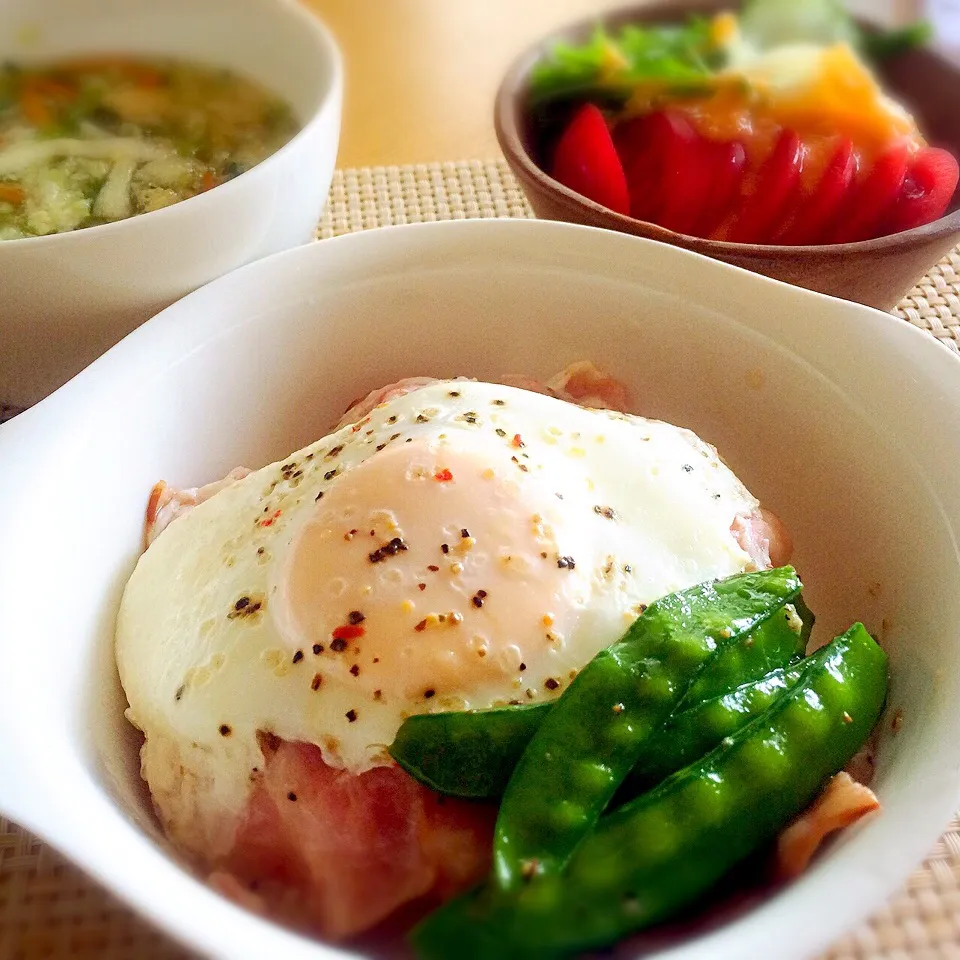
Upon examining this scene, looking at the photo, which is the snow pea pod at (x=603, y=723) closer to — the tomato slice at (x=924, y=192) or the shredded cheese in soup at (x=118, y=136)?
the tomato slice at (x=924, y=192)

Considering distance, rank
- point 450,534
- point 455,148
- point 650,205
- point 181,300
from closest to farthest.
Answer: point 450,534, point 181,300, point 650,205, point 455,148

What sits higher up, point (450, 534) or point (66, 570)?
point (450, 534)

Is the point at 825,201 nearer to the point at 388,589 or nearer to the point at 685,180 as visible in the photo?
the point at 685,180

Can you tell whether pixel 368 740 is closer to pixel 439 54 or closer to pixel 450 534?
pixel 450 534

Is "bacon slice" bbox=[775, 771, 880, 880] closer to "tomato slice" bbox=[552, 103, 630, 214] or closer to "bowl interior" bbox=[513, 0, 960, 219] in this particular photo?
"tomato slice" bbox=[552, 103, 630, 214]

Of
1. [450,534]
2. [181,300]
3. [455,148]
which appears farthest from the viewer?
[455,148]

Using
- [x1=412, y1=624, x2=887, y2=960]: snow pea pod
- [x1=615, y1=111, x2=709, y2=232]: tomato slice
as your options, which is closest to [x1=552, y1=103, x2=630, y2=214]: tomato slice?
[x1=615, y1=111, x2=709, y2=232]: tomato slice

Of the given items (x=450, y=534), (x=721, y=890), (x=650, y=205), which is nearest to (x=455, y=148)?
(x=650, y=205)
